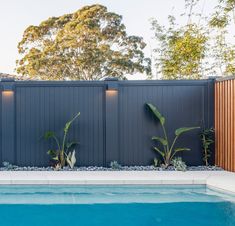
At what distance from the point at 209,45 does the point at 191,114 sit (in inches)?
253

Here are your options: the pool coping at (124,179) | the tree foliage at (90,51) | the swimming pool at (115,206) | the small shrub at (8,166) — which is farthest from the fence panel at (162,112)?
the tree foliage at (90,51)

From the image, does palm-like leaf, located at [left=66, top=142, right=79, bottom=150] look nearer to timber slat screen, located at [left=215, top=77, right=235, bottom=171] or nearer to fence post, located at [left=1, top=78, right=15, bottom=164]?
fence post, located at [left=1, top=78, right=15, bottom=164]

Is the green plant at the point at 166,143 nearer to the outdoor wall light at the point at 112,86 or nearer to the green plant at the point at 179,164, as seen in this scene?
the green plant at the point at 179,164

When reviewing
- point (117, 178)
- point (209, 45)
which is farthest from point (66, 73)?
point (117, 178)

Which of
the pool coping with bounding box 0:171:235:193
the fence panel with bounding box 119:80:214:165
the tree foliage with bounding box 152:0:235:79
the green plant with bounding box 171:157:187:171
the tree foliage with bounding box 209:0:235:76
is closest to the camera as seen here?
the pool coping with bounding box 0:171:235:193

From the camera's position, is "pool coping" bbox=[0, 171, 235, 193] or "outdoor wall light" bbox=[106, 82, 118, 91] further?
"outdoor wall light" bbox=[106, 82, 118, 91]

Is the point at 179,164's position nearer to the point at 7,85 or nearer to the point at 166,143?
the point at 166,143

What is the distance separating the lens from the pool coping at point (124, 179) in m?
7.49

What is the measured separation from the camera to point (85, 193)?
712 centimetres

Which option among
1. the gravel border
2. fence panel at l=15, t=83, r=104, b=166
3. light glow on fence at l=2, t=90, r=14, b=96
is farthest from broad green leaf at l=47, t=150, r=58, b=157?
light glow on fence at l=2, t=90, r=14, b=96

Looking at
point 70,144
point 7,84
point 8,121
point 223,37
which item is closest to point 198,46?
point 223,37

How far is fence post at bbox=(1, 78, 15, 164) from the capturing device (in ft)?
30.3

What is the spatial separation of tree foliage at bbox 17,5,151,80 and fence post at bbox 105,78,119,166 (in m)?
12.4

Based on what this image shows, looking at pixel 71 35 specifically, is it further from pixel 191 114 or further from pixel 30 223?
pixel 30 223
